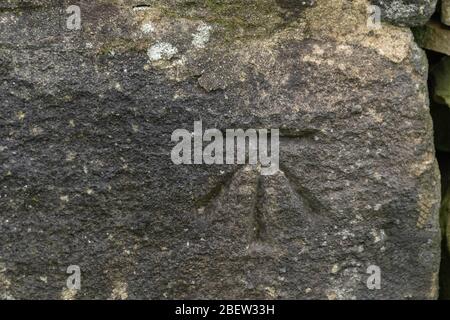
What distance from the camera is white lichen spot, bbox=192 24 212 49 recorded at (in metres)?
1.82

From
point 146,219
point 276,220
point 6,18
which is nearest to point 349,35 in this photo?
point 276,220

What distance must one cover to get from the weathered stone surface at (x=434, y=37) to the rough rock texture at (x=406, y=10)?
166 millimetres

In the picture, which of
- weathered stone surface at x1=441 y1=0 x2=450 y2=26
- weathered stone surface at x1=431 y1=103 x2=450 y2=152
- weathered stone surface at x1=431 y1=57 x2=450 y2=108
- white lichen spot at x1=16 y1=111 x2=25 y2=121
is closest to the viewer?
white lichen spot at x1=16 y1=111 x2=25 y2=121

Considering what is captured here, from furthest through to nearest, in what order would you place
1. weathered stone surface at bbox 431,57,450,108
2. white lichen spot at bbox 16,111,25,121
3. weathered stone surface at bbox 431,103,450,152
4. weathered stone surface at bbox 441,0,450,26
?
weathered stone surface at bbox 431,103,450,152 < weathered stone surface at bbox 431,57,450,108 < weathered stone surface at bbox 441,0,450,26 < white lichen spot at bbox 16,111,25,121

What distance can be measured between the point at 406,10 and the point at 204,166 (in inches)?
23.8

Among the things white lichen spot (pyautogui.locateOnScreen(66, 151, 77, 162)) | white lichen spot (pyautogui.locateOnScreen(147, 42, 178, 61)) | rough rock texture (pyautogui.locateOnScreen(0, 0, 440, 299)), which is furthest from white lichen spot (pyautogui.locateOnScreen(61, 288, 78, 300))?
white lichen spot (pyautogui.locateOnScreen(147, 42, 178, 61))

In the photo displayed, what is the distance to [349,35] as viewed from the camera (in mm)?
1854

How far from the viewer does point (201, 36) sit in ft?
5.96

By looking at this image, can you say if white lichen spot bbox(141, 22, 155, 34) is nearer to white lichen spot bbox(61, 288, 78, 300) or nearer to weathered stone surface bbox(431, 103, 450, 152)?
white lichen spot bbox(61, 288, 78, 300)

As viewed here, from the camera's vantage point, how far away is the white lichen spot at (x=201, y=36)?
1816 mm

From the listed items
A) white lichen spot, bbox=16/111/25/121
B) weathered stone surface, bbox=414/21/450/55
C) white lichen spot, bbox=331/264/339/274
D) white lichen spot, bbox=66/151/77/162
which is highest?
weathered stone surface, bbox=414/21/450/55

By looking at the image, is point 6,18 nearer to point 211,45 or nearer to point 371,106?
point 211,45

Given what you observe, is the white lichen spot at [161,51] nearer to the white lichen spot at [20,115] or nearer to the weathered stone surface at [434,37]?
the white lichen spot at [20,115]

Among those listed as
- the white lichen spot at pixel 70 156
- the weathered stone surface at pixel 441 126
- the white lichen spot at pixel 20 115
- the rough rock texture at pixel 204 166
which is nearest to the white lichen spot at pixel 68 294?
the rough rock texture at pixel 204 166
